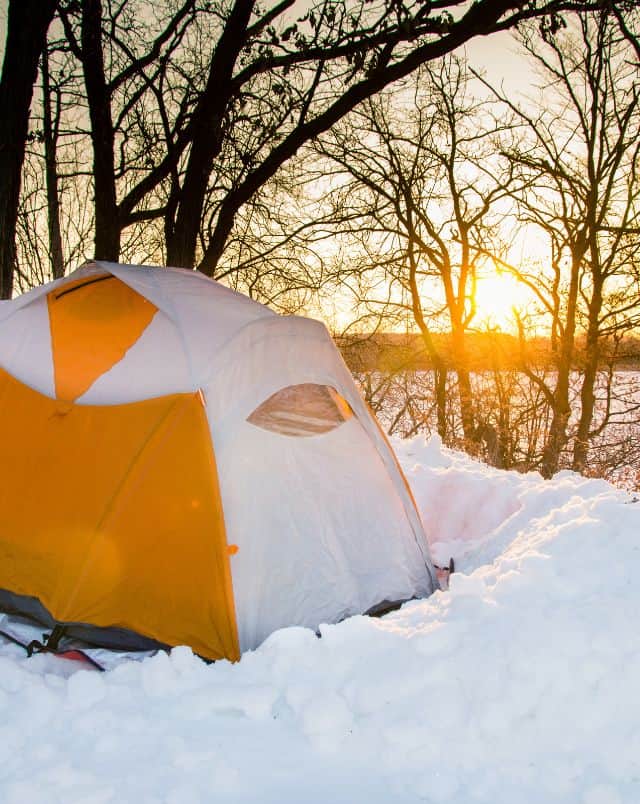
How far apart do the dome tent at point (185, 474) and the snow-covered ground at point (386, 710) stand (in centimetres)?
38

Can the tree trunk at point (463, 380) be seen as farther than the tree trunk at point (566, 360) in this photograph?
No

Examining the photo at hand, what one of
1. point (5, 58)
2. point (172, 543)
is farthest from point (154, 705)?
point (5, 58)

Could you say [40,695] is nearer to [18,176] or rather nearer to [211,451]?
[211,451]

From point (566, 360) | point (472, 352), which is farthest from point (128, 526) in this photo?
point (566, 360)

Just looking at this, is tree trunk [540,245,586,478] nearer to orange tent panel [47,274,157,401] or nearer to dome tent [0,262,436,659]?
dome tent [0,262,436,659]

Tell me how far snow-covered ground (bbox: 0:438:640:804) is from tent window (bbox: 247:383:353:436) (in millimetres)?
1226

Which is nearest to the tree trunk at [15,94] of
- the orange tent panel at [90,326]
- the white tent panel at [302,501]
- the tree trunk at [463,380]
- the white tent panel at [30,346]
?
the white tent panel at [30,346]

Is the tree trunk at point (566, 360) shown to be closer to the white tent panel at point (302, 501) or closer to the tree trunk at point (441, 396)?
the tree trunk at point (441, 396)

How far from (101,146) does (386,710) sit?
6.19 m

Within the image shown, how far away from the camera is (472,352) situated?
1488 cm

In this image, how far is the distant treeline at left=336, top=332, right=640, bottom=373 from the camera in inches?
574

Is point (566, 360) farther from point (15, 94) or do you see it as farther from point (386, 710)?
point (386, 710)

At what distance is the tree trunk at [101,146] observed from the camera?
6.30m

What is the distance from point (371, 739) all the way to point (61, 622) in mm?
1780
